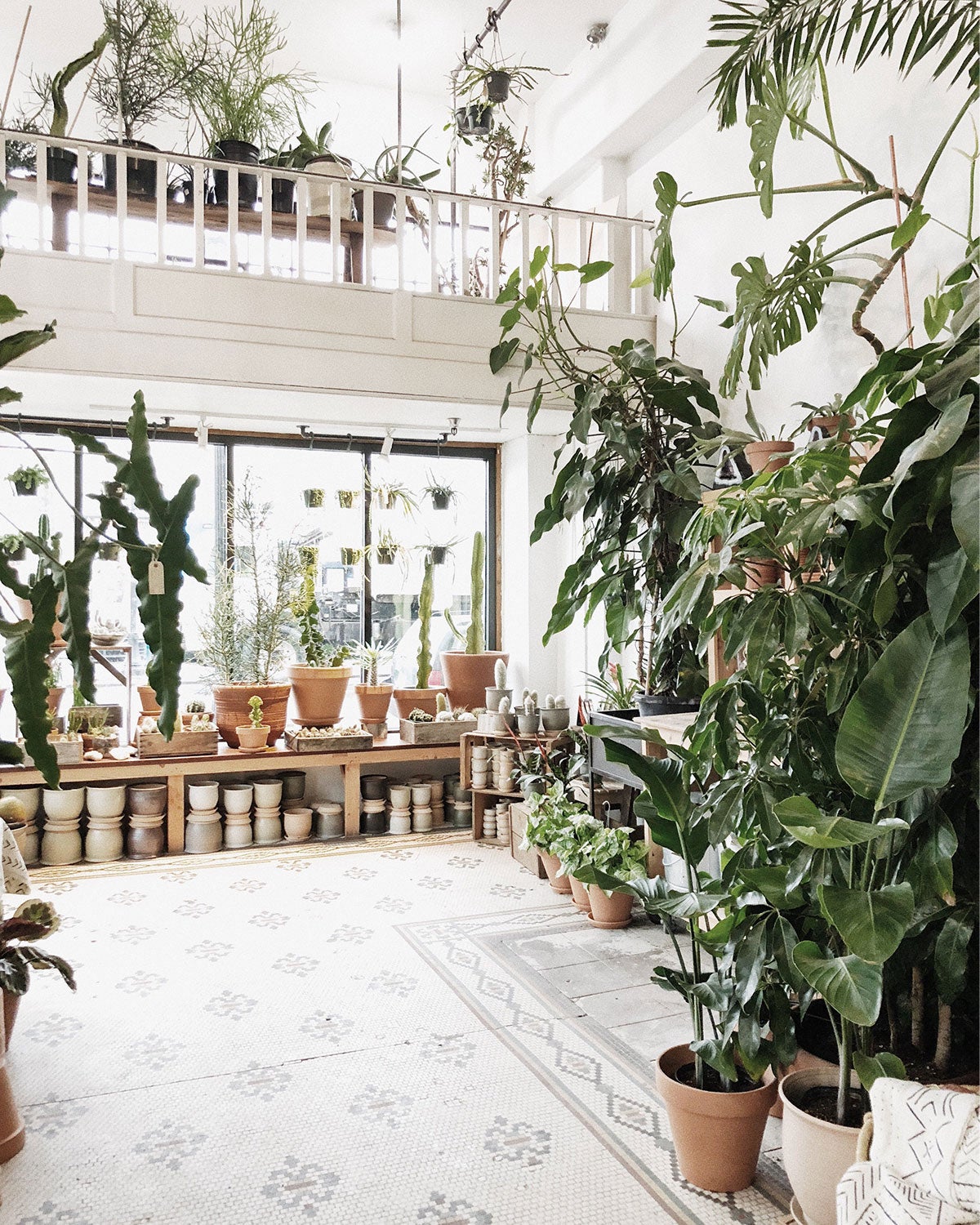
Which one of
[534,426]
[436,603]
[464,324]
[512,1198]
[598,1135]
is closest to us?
[512,1198]

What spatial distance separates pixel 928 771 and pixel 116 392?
406 centimetres

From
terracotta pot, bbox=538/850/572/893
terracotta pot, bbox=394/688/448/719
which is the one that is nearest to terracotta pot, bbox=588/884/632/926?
terracotta pot, bbox=538/850/572/893

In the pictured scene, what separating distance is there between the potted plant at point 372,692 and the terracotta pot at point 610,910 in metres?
2.15

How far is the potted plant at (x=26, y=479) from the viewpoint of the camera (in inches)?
198

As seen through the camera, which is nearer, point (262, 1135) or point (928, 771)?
point (928, 771)

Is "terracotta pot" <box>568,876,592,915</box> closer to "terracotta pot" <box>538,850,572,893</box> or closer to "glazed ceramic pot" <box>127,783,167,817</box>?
"terracotta pot" <box>538,850,572,893</box>

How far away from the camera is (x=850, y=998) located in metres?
1.51

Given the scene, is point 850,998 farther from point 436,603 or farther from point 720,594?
point 436,603

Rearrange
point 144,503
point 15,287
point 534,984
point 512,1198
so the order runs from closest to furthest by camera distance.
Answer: point 144,503
point 512,1198
point 534,984
point 15,287

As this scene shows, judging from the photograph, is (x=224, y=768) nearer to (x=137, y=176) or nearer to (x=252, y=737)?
(x=252, y=737)

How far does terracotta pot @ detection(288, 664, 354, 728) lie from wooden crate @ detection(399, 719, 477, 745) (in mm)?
413

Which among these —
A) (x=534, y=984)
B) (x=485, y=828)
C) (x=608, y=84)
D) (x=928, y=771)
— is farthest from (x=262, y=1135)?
(x=608, y=84)

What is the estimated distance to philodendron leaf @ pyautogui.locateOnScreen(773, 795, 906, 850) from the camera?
140 centimetres

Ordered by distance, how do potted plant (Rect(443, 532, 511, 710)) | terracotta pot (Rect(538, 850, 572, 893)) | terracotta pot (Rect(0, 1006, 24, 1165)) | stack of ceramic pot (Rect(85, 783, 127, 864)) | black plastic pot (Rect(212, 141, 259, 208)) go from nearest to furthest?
terracotta pot (Rect(0, 1006, 24, 1165))
terracotta pot (Rect(538, 850, 572, 893))
black plastic pot (Rect(212, 141, 259, 208))
stack of ceramic pot (Rect(85, 783, 127, 864))
potted plant (Rect(443, 532, 511, 710))
